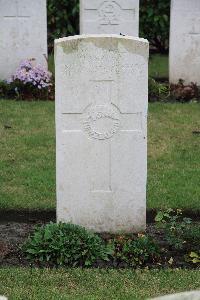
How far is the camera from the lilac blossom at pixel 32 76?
378 inches

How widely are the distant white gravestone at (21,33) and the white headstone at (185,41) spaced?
6.46 ft

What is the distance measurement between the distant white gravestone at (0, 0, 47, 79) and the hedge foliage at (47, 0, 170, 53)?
3.53 meters

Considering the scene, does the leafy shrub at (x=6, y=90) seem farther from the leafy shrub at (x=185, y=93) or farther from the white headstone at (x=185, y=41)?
the white headstone at (x=185, y=41)

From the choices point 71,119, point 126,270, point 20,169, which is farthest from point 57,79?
point 20,169

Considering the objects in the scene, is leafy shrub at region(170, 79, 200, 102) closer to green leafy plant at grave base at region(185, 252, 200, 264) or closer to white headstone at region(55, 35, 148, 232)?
white headstone at region(55, 35, 148, 232)

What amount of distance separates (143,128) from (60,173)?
706 millimetres

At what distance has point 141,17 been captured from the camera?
13914 millimetres

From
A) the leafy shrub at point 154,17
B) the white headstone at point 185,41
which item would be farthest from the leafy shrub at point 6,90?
the leafy shrub at point 154,17

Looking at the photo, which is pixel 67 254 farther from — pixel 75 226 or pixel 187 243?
pixel 187 243

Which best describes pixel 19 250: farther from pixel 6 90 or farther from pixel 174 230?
pixel 6 90

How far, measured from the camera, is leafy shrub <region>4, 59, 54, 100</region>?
960 cm

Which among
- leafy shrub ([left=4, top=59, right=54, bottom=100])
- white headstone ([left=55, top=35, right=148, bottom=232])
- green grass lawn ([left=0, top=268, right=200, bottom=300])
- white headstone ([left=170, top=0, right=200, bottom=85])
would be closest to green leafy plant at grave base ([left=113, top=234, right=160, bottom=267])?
green grass lawn ([left=0, top=268, right=200, bottom=300])

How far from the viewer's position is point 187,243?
4.94 metres

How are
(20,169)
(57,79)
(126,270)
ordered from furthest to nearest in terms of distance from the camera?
(20,169), (57,79), (126,270)
